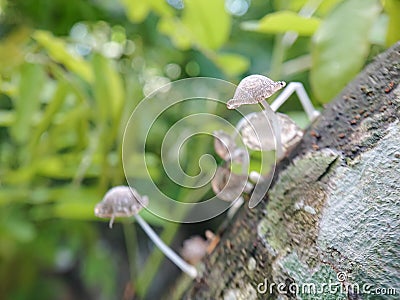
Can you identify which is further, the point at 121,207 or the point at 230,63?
the point at 230,63

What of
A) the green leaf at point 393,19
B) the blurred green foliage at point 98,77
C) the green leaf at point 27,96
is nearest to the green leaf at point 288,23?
the blurred green foliage at point 98,77

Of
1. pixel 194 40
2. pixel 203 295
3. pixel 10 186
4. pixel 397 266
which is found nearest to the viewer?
pixel 397 266

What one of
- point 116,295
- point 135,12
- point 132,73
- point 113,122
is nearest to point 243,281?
point 113,122

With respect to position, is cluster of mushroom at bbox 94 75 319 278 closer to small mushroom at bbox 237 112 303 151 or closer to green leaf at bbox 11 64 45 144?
small mushroom at bbox 237 112 303 151

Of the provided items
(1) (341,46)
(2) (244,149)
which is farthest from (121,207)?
(1) (341,46)

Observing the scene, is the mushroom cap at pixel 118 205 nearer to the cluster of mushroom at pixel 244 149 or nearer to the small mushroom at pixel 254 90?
the cluster of mushroom at pixel 244 149

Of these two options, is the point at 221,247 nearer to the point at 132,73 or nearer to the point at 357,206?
the point at 357,206

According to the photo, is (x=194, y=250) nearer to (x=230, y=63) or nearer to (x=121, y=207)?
(x=121, y=207)
